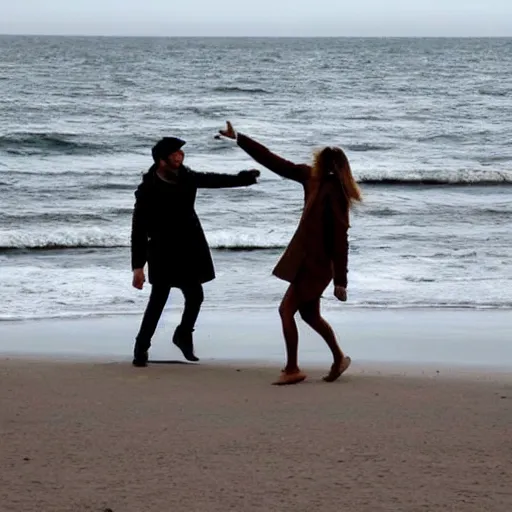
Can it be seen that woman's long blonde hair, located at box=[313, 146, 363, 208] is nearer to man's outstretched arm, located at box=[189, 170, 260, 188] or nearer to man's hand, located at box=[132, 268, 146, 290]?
man's outstretched arm, located at box=[189, 170, 260, 188]

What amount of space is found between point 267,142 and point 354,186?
25505 mm

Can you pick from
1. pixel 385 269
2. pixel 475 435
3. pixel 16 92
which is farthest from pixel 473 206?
pixel 16 92

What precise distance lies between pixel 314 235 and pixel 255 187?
571 inches

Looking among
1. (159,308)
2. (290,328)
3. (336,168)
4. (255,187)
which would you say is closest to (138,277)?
(159,308)

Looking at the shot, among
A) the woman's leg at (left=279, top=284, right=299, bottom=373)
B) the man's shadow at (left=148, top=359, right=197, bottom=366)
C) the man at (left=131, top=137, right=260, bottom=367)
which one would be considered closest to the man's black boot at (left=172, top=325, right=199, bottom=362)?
the man's shadow at (left=148, top=359, right=197, bottom=366)

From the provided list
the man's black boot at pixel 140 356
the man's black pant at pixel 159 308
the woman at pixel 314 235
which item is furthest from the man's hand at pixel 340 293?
the man's black boot at pixel 140 356

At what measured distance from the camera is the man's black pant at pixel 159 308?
7203 millimetres

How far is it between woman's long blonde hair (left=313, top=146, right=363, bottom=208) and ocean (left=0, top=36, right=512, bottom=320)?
0.79 metres

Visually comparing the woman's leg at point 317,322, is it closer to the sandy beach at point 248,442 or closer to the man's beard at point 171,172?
the sandy beach at point 248,442

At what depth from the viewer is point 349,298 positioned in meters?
10.5

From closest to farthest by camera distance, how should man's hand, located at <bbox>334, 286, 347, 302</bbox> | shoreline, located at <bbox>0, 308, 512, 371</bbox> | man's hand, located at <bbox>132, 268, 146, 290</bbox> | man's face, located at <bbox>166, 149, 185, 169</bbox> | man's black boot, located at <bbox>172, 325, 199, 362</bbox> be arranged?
1. man's hand, located at <bbox>334, 286, 347, 302</bbox>
2. man's face, located at <bbox>166, 149, 185, 169</bbox>
3. man's hand, located at <bbox>132, 268, 146, 290</bbox>
4. man's black boot, located at <bbox>172, 325, 199, 362</bbox>
5. shoreline, located at <bbox>0, 308, 512, 371</bbox>

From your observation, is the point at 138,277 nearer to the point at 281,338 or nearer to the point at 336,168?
the point at 336,168

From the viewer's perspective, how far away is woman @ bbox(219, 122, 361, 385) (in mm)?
6414

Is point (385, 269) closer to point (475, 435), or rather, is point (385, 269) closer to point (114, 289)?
point (114, 289)
